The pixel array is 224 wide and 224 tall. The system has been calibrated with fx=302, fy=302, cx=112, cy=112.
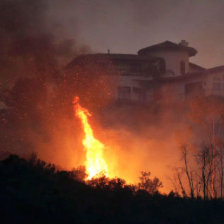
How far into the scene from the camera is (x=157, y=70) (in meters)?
38.1

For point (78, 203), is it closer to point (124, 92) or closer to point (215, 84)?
point (215, 84)

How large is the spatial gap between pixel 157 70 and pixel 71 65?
1872 centimetres

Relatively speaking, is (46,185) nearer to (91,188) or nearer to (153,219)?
(91,188)

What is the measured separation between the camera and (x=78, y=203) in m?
9.31

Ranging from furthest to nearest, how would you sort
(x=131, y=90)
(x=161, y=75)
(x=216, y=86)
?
1. (x=161, y=75)
2. (x=131, y=90)
3. (x=216, y=86)

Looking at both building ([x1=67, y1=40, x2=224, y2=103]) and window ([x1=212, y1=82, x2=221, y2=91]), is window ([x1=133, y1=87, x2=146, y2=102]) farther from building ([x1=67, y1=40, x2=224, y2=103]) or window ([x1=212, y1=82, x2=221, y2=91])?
window ([x1=212, y1=82, x2=221, y2=91])

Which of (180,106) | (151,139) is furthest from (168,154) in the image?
(180,106)

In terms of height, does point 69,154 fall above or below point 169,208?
above

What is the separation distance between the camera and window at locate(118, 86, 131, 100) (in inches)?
1395

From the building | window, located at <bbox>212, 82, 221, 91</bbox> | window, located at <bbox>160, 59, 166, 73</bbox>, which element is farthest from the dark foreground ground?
window, located at <bbox>160, 59, 166, 73</bbox>

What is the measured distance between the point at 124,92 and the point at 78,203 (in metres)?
27.0

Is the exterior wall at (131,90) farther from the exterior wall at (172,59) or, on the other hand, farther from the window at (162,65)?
the exterior wall at (172,59)

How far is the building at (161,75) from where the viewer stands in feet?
105

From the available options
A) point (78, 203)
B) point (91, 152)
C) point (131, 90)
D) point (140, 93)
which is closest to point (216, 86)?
point (140, 93)
